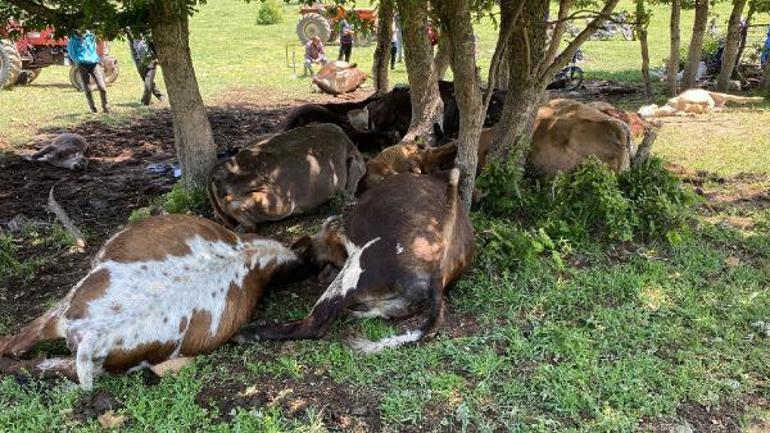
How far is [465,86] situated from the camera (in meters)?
4.84

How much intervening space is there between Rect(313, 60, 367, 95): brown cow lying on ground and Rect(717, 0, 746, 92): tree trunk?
7.60m

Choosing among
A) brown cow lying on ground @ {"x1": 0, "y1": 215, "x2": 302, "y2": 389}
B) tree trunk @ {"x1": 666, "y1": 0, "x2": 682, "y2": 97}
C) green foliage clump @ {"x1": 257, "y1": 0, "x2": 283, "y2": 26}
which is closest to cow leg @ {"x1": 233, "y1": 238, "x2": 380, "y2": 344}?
brown cow lying on ground @ {"x1": 0, "y1": 215, "x2": 302, "y2": 389}

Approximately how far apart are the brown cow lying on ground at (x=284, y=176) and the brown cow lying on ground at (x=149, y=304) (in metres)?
1.46

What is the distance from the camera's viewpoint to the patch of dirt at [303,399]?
3123 millimetres

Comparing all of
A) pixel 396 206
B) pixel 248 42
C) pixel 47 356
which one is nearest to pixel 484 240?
pixel 396 206

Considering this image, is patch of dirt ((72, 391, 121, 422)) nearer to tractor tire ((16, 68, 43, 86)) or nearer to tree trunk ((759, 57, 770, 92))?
tree trunk ((759, 57, 770, 92))

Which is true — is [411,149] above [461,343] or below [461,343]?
above

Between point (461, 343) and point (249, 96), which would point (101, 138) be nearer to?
point (249, 96)

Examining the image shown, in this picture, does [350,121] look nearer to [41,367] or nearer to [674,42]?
[41,367]

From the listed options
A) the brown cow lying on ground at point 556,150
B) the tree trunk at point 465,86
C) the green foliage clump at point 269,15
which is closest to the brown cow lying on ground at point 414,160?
the brown cow lying on ground at point 556,150

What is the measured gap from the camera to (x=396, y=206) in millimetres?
4395

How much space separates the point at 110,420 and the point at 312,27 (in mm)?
23246

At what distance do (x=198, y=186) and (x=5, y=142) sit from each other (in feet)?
16.0

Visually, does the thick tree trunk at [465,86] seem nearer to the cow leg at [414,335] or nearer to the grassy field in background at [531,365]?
the grassy field in background at [531,365]
